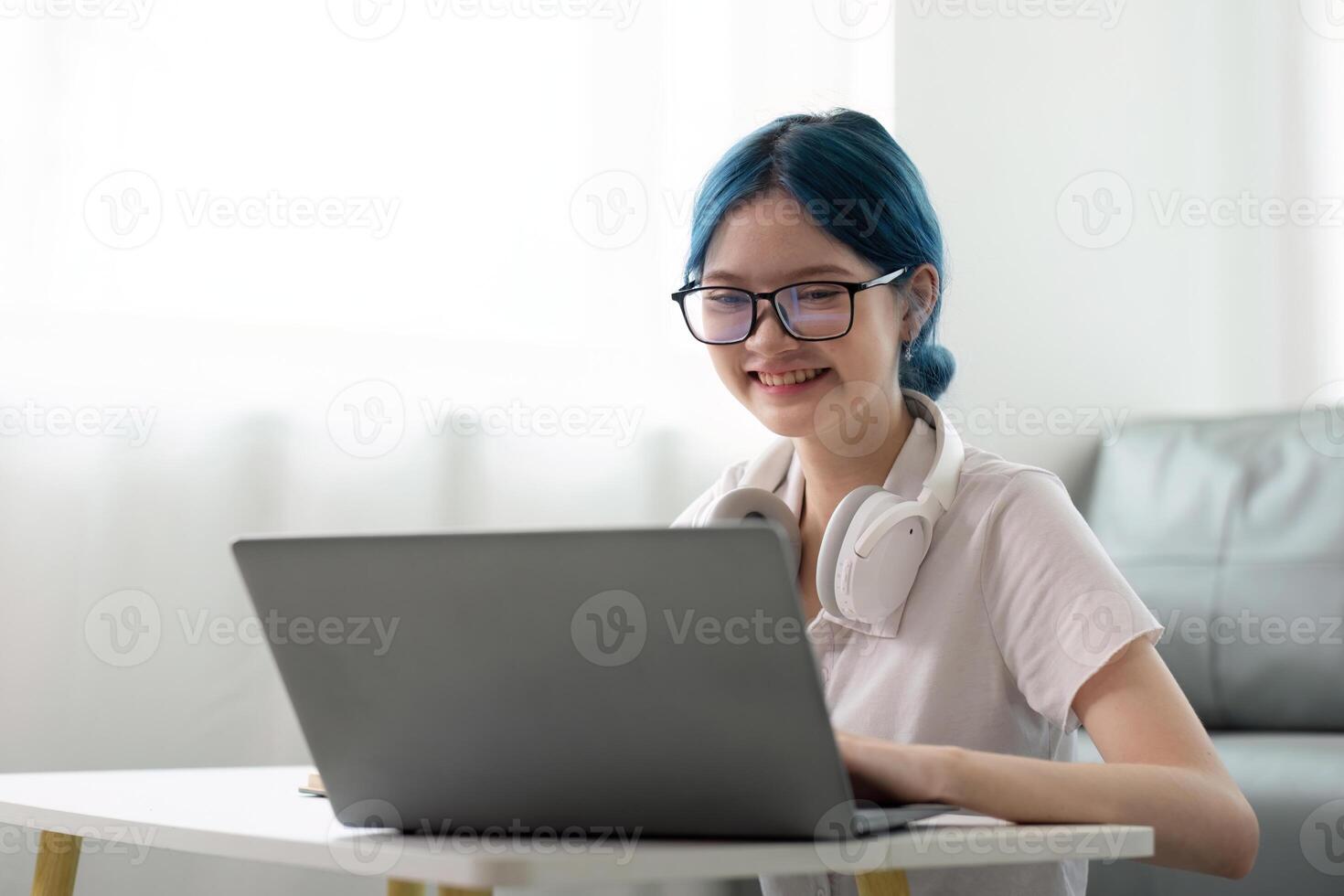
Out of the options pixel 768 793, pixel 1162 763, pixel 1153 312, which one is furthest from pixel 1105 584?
pixel 1153 312

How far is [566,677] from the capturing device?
2.19 feet

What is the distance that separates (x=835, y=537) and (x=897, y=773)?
0.38 metres

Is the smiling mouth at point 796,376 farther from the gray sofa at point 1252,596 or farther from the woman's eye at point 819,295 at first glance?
the gray sofa at point 1252,596

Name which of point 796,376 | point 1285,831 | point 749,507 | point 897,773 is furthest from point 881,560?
point 1285,831

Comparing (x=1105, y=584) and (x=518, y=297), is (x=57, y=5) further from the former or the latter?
(x=1105, y=584)

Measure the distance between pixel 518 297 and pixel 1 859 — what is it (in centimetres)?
106

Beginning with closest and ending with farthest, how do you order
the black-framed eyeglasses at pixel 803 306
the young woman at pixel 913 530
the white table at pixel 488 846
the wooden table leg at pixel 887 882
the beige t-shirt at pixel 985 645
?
the white table at pixel 488 846 < the wooden table leg at pixel 887 882 < the young woman at pixel 913 530 < the beige t-shirt at pixel 985 645 < the black-framed eyeglasses at pixel 803 306

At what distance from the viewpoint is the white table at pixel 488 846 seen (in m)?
0.61

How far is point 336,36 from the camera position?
6.40ft

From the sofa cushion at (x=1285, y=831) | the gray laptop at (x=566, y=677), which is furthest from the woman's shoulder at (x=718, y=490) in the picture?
the sofa cushion at (x=1285, y=831)

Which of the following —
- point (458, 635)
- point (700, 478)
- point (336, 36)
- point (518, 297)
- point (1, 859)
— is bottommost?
point (1, 859)

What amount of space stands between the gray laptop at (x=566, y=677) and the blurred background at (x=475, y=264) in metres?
1.11

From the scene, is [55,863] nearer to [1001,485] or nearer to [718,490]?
[718,490]

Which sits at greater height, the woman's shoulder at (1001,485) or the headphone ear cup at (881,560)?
the woman's shoulder at (1001,485)
